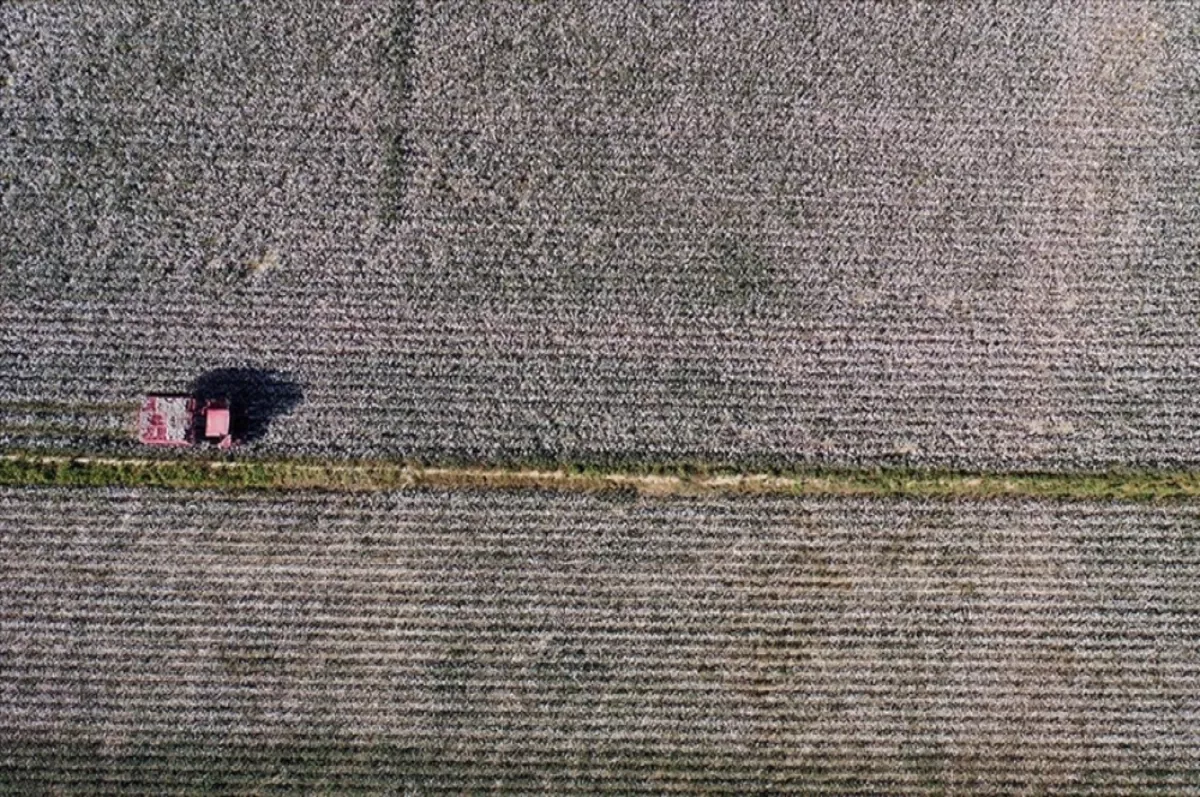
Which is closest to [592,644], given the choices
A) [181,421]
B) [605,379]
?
[605,379]

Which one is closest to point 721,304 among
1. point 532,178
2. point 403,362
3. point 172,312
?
point 532,178

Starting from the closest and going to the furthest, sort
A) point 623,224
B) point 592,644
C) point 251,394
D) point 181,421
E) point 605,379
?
point 181,421, point 592,644, point 251,394, point 605,379, point 623,224

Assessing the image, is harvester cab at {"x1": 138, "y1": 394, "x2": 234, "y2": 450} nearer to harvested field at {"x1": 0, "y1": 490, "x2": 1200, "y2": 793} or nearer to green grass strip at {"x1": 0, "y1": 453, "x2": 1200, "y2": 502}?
green grass strip at {"x1": 0, "y1": 453, "x2": 1200, "y2": 502}

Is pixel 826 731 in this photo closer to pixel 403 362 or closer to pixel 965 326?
pixel 965 326

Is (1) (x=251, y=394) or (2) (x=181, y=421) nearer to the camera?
(2) (x=181, y=421)

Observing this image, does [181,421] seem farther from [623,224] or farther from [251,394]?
[623,224]

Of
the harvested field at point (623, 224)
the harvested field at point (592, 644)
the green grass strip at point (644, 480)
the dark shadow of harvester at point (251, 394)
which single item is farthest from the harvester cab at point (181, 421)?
the harvested field at point (592, 644)

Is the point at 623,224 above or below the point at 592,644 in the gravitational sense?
above
